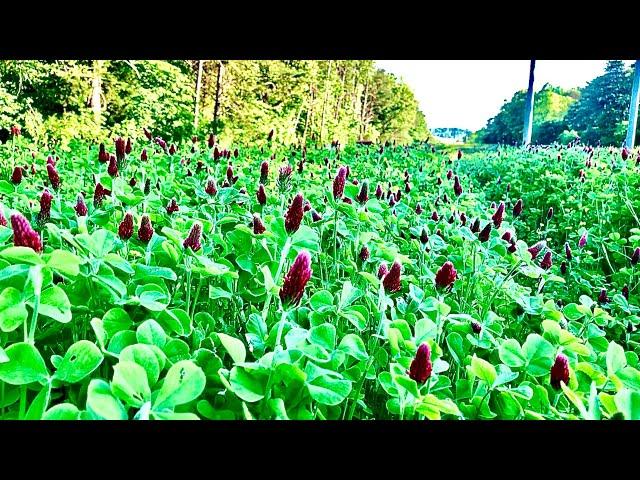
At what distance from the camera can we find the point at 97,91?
7.90 m

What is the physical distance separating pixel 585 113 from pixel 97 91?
8.67m

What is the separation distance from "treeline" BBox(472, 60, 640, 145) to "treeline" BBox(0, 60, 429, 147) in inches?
195

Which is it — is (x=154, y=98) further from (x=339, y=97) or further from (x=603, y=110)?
(x=339, y=97)

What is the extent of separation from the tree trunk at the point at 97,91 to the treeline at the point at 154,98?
0.05ft

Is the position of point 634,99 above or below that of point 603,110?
below

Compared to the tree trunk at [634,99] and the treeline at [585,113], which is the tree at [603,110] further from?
the tree trunk at [634,99]

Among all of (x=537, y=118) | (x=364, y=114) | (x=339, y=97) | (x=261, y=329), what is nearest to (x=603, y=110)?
(x=537, y=118)

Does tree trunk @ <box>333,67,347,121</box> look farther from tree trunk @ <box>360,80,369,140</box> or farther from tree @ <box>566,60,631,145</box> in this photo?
tree @ <box>566,60,631,145</box>

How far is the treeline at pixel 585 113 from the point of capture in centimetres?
930

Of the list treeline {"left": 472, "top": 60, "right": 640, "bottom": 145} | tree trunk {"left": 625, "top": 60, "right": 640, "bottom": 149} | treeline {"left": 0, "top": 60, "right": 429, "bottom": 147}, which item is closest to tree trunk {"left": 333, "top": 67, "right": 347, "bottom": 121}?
treeline {"left": 0, "top": 60, "right": 429, "bottom": 147}

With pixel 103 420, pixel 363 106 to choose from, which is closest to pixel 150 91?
pixel 103 420

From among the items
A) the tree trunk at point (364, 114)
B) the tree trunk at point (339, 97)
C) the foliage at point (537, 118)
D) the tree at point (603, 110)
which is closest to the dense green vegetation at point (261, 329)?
the tree at point (603, 110)
